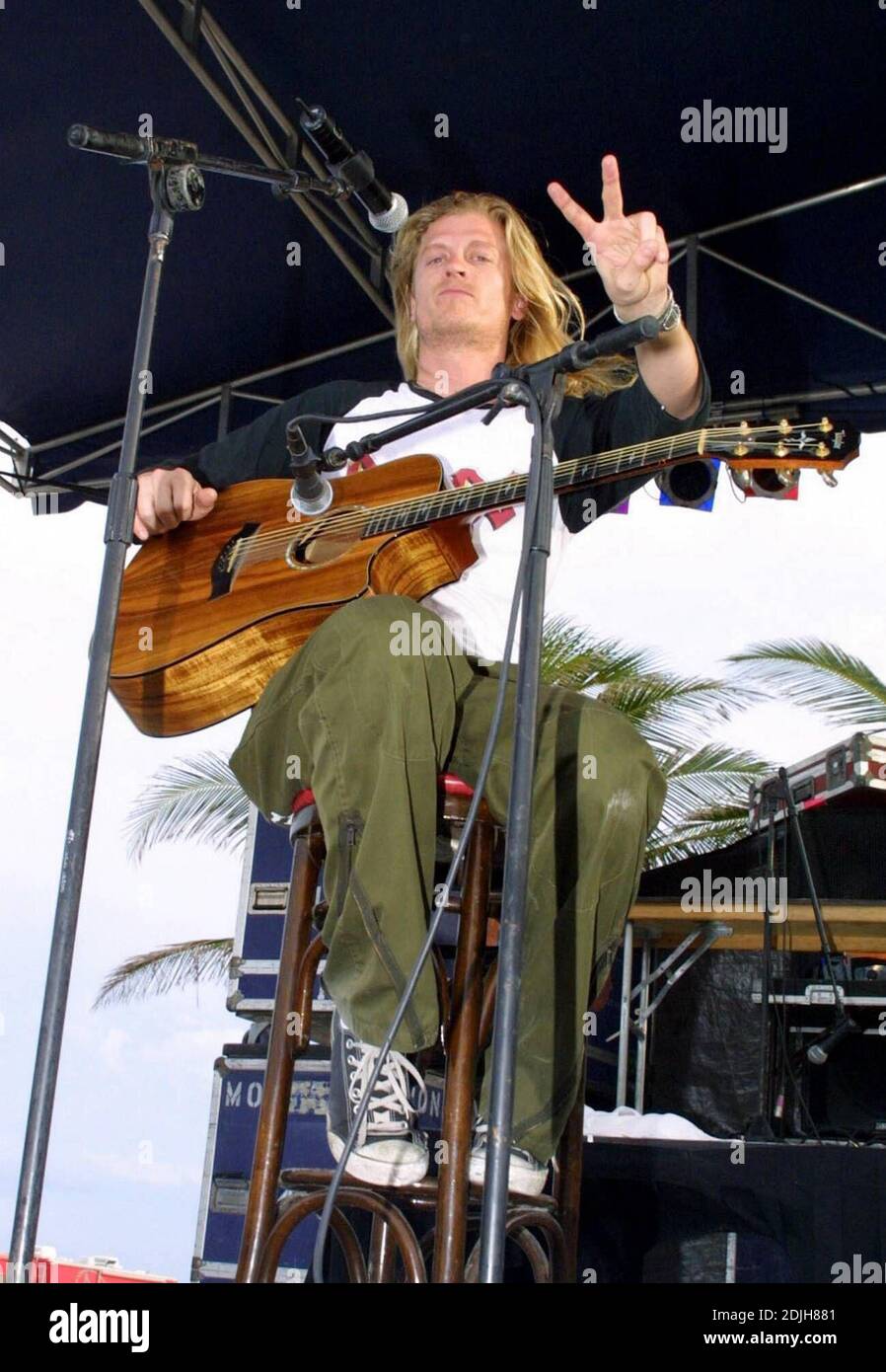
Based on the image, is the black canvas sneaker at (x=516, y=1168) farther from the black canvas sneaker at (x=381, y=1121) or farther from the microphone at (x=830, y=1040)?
the microphone at (x=830, y=1040)

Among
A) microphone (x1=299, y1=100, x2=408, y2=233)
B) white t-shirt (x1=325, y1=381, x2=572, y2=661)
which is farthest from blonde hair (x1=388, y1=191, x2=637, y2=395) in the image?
microphone (x1=299, y1=100, x2=408, y2=233)

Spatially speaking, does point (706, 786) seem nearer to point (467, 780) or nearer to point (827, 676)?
point (827, 676)

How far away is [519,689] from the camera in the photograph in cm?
180

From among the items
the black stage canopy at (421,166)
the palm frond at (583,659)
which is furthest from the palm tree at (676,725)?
the black stage canopy at (421,166)

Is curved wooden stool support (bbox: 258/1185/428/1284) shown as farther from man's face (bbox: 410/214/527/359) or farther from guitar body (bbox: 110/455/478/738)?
man's face (bbox: 410/214/527/359)

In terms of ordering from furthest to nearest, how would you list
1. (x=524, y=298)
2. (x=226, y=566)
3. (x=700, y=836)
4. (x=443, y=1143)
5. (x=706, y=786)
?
(x=706, y=786) → (x=700, y=836) → (x=524, y=298) → (x=226, y=566) → (x=443, y=1143)

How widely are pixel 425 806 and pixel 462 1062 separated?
40cm

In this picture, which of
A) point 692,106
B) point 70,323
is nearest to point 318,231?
point 70,323

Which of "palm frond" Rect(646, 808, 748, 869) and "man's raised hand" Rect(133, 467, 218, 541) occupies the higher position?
"palm frond" Rect(646, 808, 748, 869)

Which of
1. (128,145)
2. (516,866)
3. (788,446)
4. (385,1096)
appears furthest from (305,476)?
(385,1096)

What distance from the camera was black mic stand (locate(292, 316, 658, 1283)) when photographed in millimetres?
1626

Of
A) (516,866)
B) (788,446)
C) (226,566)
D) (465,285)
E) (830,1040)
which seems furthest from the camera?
(830,1040)

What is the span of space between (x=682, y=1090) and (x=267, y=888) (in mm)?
1467

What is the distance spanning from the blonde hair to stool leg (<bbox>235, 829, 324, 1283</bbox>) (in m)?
1.35
